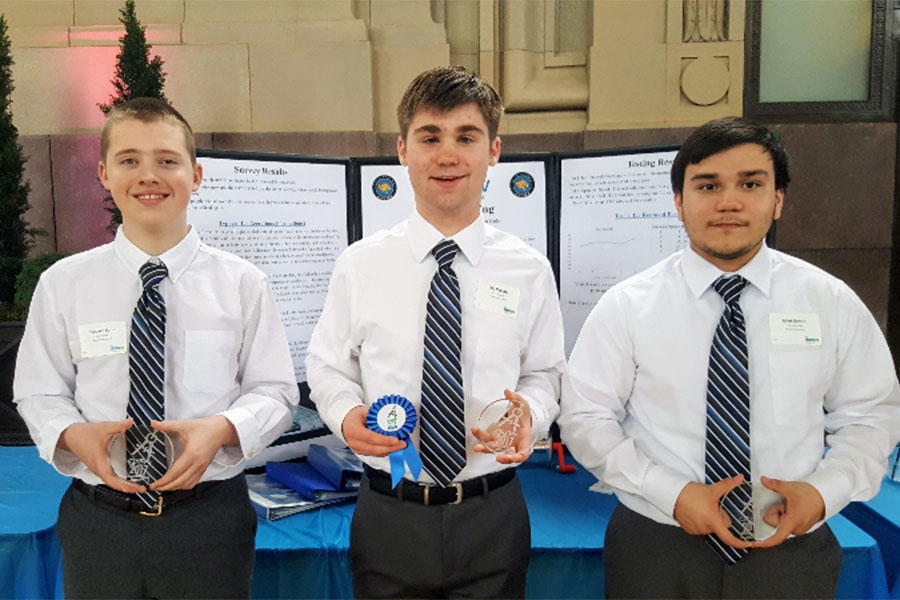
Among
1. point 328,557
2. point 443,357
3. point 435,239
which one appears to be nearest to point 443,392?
point 443,357

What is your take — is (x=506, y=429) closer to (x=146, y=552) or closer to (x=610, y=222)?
(x=146, y=552)

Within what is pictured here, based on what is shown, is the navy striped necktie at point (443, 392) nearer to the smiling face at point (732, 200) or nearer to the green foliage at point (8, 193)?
the smiling face at point (732, 200)

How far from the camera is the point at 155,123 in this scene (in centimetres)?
146

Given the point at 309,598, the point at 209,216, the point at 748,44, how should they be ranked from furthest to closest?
1. the point at 748,44
2. the point at 209,216
3. the point at 309,598

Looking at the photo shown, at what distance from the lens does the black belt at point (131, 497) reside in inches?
53.2

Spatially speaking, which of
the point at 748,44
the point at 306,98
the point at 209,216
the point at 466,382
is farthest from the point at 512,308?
the point at 748,44

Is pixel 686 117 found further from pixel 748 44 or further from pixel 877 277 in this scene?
pixel 877 277

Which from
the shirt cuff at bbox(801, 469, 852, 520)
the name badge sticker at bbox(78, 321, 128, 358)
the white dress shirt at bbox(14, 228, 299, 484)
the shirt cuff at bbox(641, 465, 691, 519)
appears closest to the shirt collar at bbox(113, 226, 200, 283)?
the white dress shirt at bbox(14, 228, 299, 484)

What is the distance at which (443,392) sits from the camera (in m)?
1.42

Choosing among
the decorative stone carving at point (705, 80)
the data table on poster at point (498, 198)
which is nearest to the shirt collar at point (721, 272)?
the data table on poster at point (498, 198)

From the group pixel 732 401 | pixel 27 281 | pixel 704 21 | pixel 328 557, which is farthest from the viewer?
pixel 704 21

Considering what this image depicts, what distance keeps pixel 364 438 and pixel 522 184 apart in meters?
1.33

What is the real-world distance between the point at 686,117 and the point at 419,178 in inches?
131

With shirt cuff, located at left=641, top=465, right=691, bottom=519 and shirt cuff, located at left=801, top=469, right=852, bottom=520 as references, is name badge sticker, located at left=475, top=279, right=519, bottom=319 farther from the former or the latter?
shirt cuff, located at left=801, top=469, right=852, bottom=520
